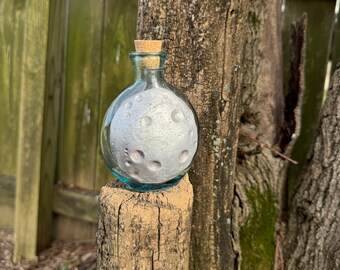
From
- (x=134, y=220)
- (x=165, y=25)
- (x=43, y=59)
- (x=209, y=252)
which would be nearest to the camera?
(x=134, y=220)

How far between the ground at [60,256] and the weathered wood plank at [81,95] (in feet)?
1.13

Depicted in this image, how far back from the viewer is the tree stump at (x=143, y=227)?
1569 millimetres

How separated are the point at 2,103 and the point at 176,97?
172cm

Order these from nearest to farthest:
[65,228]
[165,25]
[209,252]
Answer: [165,25]
[209,252]
[65,228]

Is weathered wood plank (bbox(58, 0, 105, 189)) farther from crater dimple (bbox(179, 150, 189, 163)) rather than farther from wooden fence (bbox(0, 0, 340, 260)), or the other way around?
crater dimple (bbox(179, 150, 189, 163))

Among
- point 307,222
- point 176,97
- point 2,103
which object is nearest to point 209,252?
point 307,222

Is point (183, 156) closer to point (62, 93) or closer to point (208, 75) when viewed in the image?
point (208, 75)

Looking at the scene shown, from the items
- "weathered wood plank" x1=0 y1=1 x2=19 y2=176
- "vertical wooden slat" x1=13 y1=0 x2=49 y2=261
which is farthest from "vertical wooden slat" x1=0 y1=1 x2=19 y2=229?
"vertical wooden slat" x1=13 y1=0 x2=49 y2=261

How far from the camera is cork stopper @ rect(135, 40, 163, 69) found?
1584mm

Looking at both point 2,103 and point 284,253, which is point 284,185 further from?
point 2,103

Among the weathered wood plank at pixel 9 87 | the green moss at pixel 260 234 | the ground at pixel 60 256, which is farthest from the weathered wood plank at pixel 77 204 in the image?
the green moss at pixel 260 234

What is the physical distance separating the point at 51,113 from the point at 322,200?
4.74 feet

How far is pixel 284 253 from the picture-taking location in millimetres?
2238

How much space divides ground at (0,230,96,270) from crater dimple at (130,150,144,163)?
125 cm
